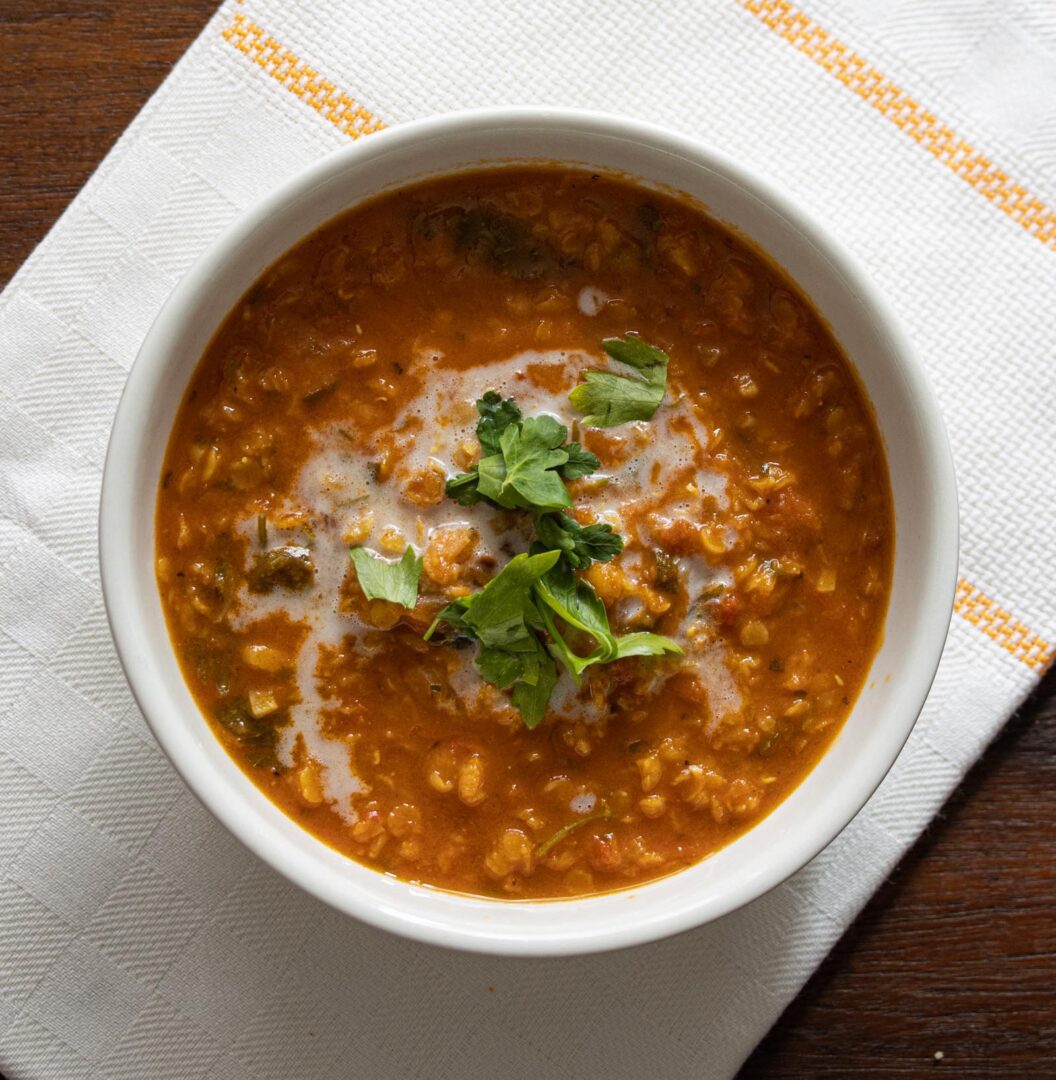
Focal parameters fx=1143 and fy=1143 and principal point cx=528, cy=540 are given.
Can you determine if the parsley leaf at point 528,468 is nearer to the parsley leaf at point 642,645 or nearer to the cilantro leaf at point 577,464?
the cilantro leaf at point 577,464

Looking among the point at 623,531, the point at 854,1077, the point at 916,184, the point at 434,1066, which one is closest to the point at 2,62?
the point at 623,531

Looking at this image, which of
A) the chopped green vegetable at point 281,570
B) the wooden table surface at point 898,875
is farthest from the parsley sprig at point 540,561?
the wooden table surface at point 898,875

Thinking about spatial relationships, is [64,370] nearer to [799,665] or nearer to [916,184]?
[799,665]

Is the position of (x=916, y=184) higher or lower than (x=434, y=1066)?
higher

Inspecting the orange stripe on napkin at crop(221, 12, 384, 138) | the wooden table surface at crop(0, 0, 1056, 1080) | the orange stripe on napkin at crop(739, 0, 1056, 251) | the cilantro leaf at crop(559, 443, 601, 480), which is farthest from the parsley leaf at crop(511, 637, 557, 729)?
the orange stripe on napkin at crop(739, 0, 1056, 251)

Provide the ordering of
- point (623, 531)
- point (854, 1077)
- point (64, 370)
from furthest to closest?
1. point (854, 1077)
2. point (64, 370)
3. point (623, 531)

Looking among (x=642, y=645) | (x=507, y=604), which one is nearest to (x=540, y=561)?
(x=507, y=604)
